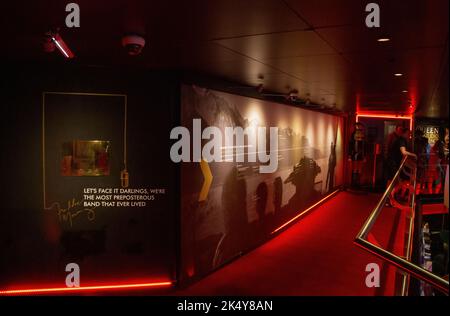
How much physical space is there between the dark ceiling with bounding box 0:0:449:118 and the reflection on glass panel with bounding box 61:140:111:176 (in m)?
1.13

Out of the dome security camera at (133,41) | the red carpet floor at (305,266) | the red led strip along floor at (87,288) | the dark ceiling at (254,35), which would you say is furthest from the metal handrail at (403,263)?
the red led strip along floor at (87,288)

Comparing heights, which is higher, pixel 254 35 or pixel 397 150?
pixel 254 35

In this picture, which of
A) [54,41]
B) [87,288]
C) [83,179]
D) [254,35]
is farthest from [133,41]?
[87,288]

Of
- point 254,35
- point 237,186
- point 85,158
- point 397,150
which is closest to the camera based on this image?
point 254,35

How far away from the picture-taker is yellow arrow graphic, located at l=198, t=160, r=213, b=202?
227 inches

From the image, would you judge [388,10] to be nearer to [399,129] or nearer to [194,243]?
[194,243]

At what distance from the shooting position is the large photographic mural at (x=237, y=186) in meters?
5.57

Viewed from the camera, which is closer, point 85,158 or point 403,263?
point 403,263

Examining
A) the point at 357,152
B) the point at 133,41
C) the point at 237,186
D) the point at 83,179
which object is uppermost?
the point at 133,41

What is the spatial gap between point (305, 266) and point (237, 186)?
1.81 m

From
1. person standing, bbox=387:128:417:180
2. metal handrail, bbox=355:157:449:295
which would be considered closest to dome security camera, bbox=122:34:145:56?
metal handrail, bbox=355:157:449:295

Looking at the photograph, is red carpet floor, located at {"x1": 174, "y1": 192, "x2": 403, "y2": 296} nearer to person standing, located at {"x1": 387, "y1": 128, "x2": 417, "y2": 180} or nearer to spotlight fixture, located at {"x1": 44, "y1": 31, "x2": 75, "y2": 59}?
person standing, located at {"x1": 387, "y1": 128, "x2": 417, "y2": 180}

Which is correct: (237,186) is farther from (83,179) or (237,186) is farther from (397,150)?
(397,150)
